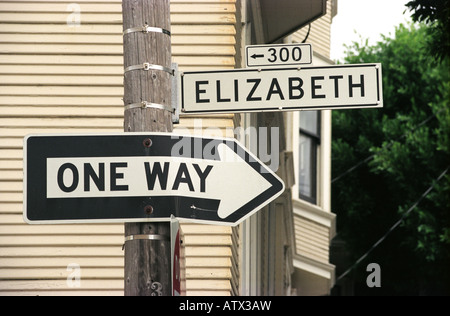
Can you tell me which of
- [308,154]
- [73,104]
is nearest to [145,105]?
[73,104]

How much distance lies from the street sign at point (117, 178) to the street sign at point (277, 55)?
193 centimetres

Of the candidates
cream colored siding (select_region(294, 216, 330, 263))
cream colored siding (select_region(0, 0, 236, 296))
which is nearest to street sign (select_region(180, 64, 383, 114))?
cream colored siding (select_region(0, 0, 236, 296))

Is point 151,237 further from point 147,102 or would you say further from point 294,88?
point 294,88

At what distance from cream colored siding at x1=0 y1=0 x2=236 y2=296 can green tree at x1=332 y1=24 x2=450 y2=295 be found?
18872 mm

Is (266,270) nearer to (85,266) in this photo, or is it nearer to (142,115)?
(85,266)

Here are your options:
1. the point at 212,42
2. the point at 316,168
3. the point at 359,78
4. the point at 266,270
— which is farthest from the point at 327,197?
the point at 359,78

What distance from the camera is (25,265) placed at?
7.73m

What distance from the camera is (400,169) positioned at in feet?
89.6

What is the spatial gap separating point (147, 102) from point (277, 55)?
83.6 inches

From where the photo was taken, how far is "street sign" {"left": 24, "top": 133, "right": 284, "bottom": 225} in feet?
14.3

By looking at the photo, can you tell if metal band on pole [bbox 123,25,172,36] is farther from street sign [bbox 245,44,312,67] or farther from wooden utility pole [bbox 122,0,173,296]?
street sign [bbox 245,44,312,67]

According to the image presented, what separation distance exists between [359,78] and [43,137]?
1.98 m
